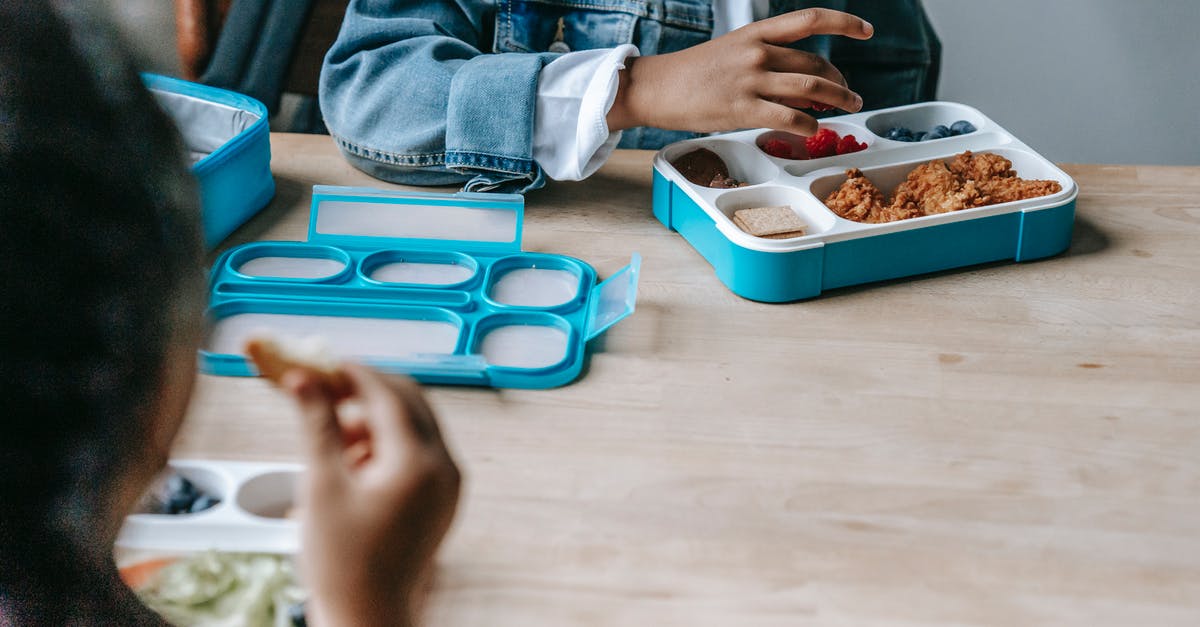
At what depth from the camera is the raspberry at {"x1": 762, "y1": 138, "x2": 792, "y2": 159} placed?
110 centimetres

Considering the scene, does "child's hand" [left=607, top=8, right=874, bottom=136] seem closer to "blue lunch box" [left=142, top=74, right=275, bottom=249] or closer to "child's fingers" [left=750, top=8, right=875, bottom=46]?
"child's fingers" [left=750, top=8, right=875, bottom=46]

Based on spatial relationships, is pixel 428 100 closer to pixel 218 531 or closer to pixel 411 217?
pixel 411 217

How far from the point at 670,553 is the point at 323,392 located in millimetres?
359

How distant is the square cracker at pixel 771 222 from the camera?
0.94m

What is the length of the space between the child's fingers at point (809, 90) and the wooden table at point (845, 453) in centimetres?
18

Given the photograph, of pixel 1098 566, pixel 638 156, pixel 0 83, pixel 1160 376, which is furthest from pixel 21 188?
pixel 638 156

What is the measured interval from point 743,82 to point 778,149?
106mm

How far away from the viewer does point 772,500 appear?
71 cm

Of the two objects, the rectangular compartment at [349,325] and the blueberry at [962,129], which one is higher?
the blueberry at [962,129]

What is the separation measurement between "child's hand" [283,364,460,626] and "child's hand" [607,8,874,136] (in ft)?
2.27

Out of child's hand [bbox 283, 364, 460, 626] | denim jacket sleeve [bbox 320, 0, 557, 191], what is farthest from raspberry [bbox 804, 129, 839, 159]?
child's hand [bbox 283, 364, 460, 626]

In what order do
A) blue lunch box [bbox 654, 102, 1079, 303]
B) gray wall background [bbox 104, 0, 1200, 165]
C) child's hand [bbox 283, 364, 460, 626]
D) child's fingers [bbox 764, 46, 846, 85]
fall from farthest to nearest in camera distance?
gray wall background [bbox 104, 0, 1200, 165], child's fingers [bbox 764, 46, 846, 85], blue lunch box [bbox 654, 102, 1079, 303], child's hand [bbox 283, 364, 460, 626]

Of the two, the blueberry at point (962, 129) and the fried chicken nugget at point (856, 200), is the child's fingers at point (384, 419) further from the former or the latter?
the blueberry at point (962, 129)

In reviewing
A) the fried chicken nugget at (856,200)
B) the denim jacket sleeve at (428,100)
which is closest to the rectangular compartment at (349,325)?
the denim jacket sleeve at (428,100)
